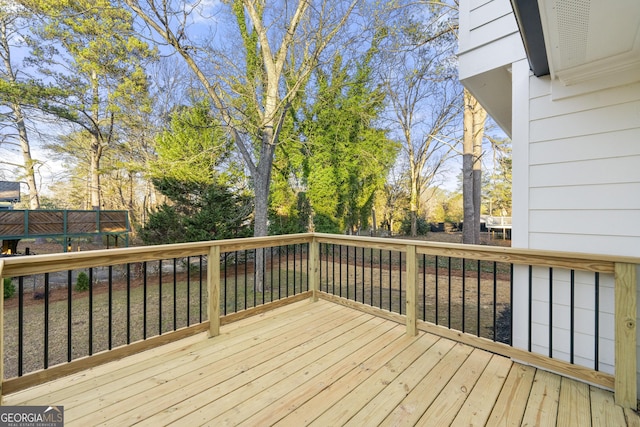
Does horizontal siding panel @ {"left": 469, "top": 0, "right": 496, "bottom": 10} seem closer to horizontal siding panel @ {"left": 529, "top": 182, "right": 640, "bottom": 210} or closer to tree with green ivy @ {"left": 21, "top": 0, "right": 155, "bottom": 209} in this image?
horizontal siding panel @ {"left": 529, "top": 182, "right": 640, "bottom": 210}

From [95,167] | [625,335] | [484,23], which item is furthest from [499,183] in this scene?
[95,167]

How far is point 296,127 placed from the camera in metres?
9.32

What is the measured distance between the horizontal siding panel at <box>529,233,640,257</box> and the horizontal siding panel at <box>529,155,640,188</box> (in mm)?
375

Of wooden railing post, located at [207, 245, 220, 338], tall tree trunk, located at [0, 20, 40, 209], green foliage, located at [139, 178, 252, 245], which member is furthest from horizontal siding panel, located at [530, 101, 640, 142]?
tall tree trunk, located at [0, 20, 40, 209]

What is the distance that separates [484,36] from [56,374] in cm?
414

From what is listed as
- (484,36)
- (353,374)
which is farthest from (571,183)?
(353,374)

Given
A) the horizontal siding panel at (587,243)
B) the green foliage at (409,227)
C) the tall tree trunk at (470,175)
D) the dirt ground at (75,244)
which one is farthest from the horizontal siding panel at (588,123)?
the green foliage at (409,227)

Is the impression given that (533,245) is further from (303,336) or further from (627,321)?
(303,336)

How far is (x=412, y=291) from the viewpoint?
262cm

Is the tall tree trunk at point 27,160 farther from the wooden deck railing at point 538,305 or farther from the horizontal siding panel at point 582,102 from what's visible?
the horizontal siding panel at point 582,102

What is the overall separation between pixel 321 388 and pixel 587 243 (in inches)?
82.6

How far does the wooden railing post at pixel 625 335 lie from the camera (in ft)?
5.36

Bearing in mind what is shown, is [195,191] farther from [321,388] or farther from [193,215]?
[321,388]

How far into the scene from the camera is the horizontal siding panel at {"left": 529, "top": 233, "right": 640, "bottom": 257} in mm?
1752
